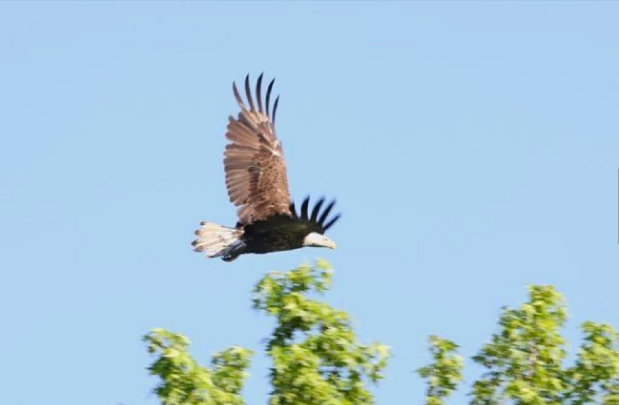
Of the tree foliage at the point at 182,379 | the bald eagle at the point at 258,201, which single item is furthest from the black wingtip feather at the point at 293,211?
the tree foliage at the point at 182,379

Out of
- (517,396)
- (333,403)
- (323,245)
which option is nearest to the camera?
(333,403)

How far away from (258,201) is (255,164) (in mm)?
768

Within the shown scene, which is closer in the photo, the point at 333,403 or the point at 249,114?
the point at 333,403

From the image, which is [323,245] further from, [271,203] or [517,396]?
[517,396]

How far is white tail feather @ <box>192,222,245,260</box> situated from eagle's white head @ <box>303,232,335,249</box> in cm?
78

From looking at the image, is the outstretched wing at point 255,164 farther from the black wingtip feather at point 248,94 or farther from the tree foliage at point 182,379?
the tree foliage at point 182,379

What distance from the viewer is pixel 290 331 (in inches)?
507

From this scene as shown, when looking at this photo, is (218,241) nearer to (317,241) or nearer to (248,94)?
(317,241)

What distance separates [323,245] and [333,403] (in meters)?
5.09

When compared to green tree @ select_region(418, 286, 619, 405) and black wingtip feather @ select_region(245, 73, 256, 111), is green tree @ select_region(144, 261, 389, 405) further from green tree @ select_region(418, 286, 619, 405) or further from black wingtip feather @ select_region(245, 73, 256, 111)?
black wingtip feather @ select_region(245, 73, 256, 111)

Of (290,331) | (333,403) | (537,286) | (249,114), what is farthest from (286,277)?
(249,114)

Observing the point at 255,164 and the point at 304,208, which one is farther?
the point at 255,164

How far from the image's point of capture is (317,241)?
17.0m

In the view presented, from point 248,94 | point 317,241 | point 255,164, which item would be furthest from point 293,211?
point 248,94
